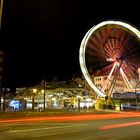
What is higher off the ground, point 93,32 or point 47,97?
point 93,32

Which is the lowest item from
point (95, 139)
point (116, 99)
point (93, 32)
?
point (95, 139)

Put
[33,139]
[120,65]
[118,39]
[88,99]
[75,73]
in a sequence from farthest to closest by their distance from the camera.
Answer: [75,73] → [88,99] → [120,65] → [118,39] → [33,139]

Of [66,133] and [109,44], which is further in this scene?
[109,44]

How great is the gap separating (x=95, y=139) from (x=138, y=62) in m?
65.2

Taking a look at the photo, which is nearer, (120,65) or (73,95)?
(120,65)

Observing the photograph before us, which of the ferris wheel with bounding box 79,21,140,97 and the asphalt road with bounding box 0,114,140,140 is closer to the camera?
the asphalt road with bounding box 0,114,140,140

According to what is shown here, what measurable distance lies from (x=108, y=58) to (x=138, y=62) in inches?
351

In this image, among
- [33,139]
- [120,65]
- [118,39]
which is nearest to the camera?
[33,139]

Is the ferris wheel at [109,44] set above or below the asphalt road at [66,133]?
above

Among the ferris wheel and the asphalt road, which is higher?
the ferris wheel

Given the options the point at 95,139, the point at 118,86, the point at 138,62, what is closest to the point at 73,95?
the point at 118,86

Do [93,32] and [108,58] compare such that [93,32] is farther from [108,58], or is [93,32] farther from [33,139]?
[33,139]

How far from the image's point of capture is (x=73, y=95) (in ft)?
395

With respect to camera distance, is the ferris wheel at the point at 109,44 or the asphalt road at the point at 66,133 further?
the ferris wheel at the point at 109,44
